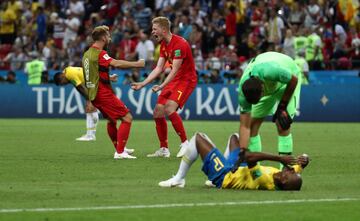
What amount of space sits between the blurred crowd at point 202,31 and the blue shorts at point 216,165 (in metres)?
20.6

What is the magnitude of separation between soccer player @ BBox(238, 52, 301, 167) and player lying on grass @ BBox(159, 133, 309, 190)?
31cm

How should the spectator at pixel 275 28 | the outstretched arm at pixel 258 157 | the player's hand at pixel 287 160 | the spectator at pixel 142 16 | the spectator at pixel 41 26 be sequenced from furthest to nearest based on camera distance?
the spectator at pixel 41 26 → the spectator at pixel 142 16 → the spectator at pixel 275 28 → the player's hand at pixel 287 160 → the outstretched arm at pixel 258 157

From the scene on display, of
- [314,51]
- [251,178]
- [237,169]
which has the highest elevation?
[237,169]

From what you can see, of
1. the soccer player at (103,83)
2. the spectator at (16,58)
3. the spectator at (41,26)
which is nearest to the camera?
the soccer player at (103,83)

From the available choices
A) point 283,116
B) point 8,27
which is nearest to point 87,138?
point 283,116

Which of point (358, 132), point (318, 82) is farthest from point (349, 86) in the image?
point (358, 132)

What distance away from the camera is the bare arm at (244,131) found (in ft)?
41.3

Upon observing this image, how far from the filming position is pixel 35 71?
36.3m

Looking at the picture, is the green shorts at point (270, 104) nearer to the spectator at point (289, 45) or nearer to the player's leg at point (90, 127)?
the player's leg at point (90, 127)

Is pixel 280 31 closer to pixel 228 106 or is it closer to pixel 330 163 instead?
pixel 228 106

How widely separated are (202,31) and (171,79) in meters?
18.3

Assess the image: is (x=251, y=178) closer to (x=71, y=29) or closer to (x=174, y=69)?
(x=174, y=69)

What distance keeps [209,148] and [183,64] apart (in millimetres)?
7102

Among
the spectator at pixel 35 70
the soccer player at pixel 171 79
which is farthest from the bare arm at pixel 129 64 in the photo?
the spectator at pixel 35 70
